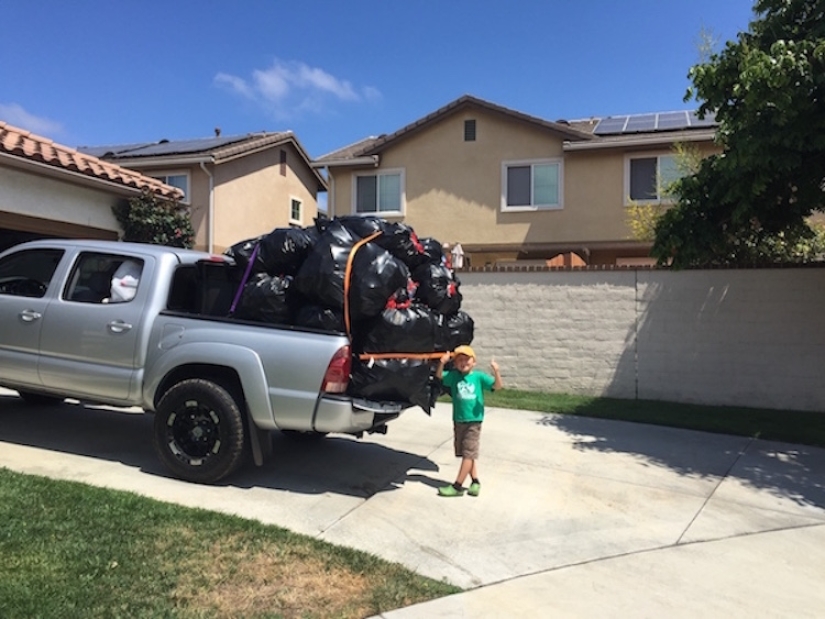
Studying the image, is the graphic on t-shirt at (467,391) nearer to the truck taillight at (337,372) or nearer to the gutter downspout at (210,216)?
the truck taillight at (337,372)

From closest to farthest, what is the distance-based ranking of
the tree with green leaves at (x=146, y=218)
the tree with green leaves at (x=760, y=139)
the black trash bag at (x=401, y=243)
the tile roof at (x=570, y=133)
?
the black trash bag at (x=401, y=243), the tree with green leaves at (x=760, y=139), the tree with green leaves at (x=146, y=218), the tile roof at (x=570, y=133)

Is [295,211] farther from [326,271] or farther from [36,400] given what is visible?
[326,271]

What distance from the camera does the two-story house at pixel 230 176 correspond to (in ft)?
64.5

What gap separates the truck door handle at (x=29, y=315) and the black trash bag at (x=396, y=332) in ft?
10.1

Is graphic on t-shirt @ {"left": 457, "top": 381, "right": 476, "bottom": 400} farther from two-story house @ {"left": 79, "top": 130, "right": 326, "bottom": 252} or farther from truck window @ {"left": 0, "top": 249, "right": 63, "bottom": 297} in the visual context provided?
two-story house @ {"left": 79, "top": 130, "right": 326, "bottom": 252}

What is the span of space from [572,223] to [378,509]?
14417 mm

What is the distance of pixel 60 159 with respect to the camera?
8.97 m

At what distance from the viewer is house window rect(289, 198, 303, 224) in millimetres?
24766

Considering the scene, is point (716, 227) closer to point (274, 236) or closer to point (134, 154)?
point (274, 236)

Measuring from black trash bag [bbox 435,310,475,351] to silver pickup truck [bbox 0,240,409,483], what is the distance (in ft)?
2.16

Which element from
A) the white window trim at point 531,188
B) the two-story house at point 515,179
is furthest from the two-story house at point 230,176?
the white window trim at point 531,188

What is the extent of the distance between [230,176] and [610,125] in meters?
12.1

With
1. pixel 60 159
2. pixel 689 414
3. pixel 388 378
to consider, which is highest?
pixel 60 159

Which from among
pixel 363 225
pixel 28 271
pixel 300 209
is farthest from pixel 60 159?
pixel 300 209
